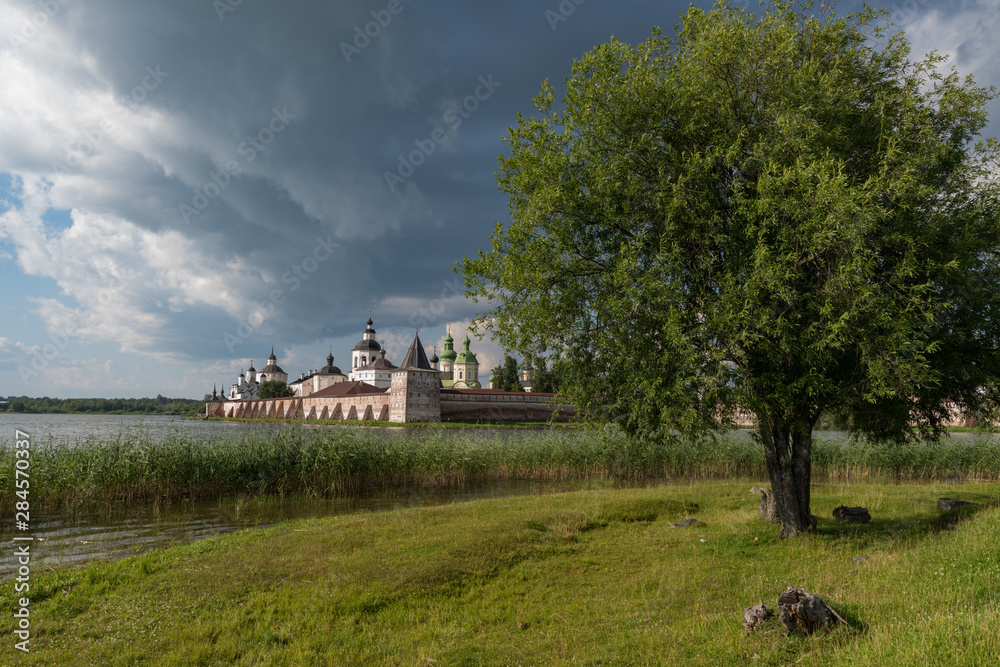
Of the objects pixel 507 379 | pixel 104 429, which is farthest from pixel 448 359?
pixel 104 429

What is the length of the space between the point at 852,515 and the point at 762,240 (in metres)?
6.15

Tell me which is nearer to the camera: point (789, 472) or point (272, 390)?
point (789, 472)

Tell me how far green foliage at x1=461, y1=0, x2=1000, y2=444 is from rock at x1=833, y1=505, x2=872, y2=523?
1.53 meters

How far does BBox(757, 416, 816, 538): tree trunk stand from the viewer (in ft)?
28.9

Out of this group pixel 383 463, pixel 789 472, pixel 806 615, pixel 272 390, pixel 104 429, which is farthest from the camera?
pixel 272 390

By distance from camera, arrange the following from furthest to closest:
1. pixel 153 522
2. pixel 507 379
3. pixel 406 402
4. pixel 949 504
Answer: pixel 507 379, pixel 406 402, pixel 153 522, pixel 949 504

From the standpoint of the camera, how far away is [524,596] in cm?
646

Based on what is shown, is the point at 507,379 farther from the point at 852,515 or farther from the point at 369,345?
the point at 852,515

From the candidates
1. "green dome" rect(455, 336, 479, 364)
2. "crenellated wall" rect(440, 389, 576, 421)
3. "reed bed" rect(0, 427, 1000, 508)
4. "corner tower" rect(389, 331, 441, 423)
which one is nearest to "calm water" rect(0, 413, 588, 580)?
"reed bed" rect(0, 427, 1000, 508)

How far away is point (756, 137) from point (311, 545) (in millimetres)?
9351

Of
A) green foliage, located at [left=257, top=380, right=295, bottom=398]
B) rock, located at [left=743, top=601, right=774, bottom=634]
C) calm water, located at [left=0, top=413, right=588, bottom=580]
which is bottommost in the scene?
calm water, located at [left=0, top=413, right=588, bottom=580]

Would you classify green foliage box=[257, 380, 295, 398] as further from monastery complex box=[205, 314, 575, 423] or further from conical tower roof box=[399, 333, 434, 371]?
conical tower roof box=[399, 333, 434, 371]

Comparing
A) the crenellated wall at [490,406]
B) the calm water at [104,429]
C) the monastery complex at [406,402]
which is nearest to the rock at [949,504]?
the calm water at [104,429]

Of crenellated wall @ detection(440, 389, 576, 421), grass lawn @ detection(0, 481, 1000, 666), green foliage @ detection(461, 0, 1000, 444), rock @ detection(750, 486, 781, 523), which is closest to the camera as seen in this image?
grass lawn @ detection(0, 481, 1000, 666)
